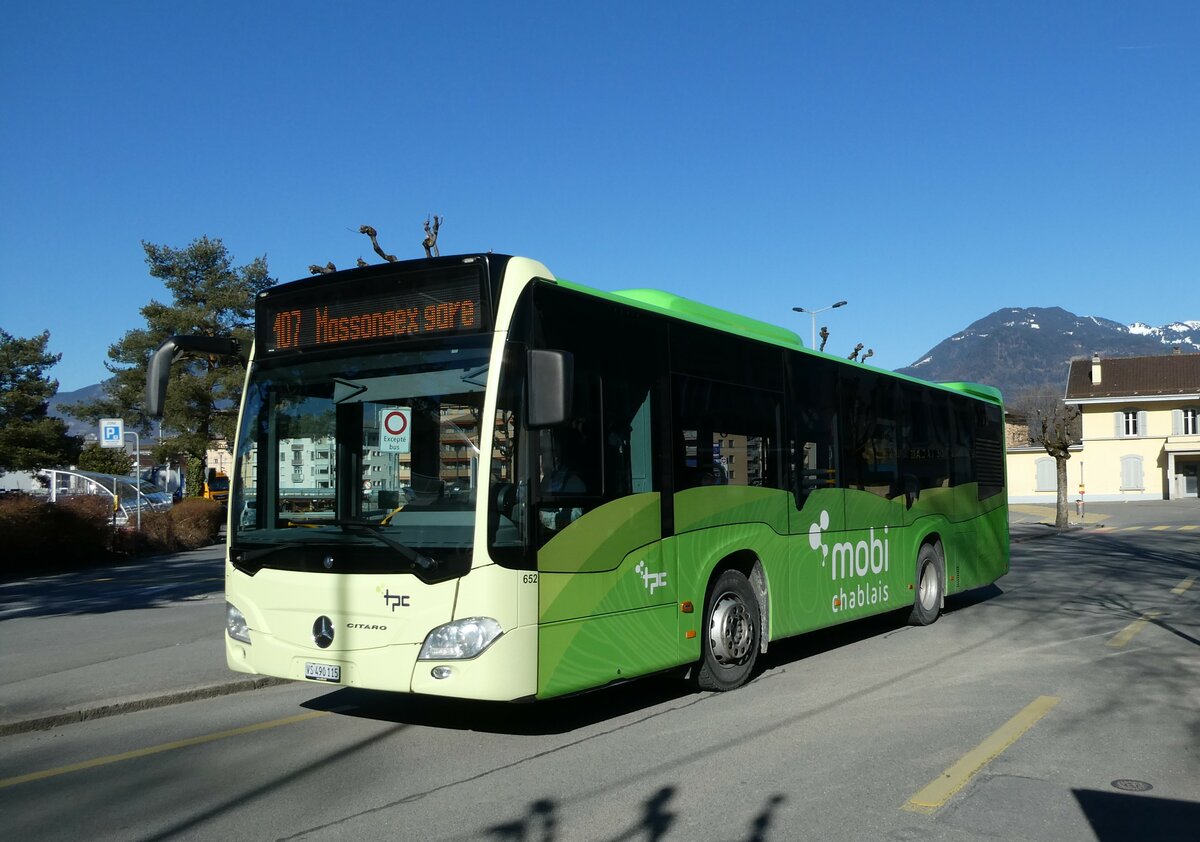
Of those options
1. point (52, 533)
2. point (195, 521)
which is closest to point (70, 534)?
point (52, 533)

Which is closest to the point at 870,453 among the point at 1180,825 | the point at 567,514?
the point at 567,514

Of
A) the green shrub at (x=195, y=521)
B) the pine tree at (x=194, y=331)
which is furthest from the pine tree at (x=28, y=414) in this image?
the green shrub at (x=195, y=521)

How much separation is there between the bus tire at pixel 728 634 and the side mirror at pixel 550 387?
2782 millimetres

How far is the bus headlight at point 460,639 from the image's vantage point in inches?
247

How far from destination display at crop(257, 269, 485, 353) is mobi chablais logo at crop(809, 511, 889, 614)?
4574 millimetres

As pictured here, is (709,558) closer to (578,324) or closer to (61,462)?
(578,324)

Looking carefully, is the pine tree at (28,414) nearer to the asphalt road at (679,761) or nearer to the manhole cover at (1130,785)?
the asphalt road at (679,761)

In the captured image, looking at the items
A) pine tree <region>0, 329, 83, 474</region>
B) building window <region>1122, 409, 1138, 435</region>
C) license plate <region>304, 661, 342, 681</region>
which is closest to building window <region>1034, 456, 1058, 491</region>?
building window <region>1122, 409, 1138, 435</region>

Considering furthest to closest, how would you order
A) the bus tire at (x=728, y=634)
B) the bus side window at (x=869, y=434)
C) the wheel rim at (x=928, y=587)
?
the wheel rim at (x=928, y=587), the bus side window at (x=869, y=434), the bus tire at (x=728, y=634)

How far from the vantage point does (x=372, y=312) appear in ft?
23.0

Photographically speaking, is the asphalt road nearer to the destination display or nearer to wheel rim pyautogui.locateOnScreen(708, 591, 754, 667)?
wheel rim pyautogui.locateOnScreen(708, 591, 754, 667)

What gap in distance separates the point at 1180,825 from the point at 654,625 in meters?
3.43

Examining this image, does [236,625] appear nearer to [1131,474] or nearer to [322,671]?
[322,671]

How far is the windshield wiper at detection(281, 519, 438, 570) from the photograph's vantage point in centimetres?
636
